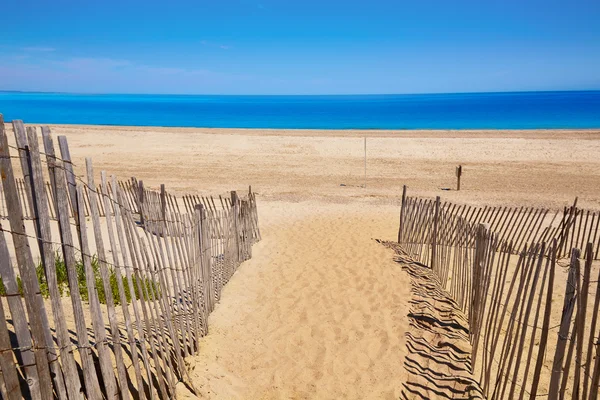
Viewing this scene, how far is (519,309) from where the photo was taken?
22.2ft

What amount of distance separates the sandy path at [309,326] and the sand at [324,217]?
0.05 ft

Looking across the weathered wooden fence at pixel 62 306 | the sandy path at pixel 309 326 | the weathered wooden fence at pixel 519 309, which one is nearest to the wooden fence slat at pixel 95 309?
the weathered wooden fence at pixel 62 306

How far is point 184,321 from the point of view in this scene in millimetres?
5125

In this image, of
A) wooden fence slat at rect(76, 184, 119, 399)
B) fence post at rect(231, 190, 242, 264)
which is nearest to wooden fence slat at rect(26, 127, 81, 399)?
wooden fence slat at rect(76, 184, 119, 399)

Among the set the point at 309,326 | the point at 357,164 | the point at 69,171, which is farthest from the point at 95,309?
the point at 357,164

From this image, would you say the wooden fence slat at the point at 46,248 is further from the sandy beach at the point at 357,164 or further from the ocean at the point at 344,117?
the ocean at the point at 344,117

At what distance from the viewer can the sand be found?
5.05 metres

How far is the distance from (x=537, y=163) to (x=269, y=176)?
13.4 meters

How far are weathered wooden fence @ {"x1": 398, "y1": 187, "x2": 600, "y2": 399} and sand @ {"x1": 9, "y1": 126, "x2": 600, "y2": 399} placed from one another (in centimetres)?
83

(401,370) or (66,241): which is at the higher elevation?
(66,241)

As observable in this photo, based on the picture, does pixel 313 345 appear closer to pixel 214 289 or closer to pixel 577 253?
pixel 214 289

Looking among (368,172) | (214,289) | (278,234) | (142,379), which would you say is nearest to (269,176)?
(368,172)

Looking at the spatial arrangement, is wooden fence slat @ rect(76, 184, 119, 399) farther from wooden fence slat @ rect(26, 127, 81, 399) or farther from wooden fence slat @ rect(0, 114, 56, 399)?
wooden fence slat @ rect(0, 114, 56, 399)

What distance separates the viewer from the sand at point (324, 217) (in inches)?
199
